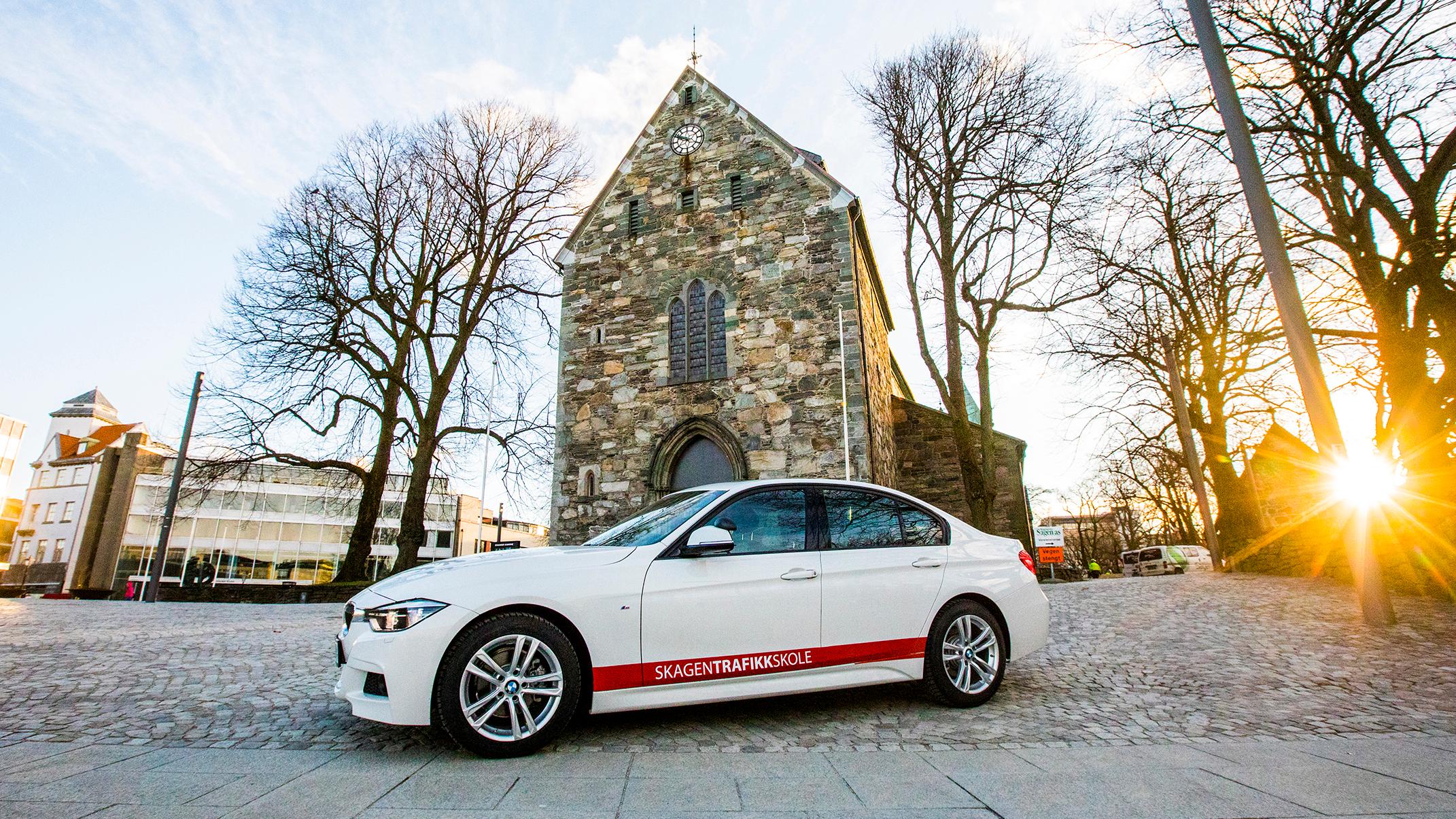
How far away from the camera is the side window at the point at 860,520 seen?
4559 millimetres

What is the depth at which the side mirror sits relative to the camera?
12.8ft

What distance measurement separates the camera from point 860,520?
4691 mm

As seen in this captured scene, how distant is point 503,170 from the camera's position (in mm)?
21188

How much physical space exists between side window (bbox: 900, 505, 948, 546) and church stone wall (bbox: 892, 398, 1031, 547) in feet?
44.6

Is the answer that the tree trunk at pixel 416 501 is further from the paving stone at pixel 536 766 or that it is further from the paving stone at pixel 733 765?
the paving stone at pixel 733 765

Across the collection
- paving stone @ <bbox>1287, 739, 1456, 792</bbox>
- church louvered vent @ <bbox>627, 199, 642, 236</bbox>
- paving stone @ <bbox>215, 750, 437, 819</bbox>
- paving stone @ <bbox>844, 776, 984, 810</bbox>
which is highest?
church louvered vent @ <bbox>627, 199, 642, 236</bbox>

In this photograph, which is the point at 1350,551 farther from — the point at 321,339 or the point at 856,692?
the point at 321,339

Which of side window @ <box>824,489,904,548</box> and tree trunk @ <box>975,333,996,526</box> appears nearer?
side window @ <box>824,489,904,548</box>

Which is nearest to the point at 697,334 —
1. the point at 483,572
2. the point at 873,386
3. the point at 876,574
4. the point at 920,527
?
the point at 873,386

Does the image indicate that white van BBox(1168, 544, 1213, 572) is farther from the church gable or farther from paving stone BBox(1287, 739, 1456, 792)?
paving stone BBox(1287, 739, 1456, 792)

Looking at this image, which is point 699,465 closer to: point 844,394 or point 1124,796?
point 844,394

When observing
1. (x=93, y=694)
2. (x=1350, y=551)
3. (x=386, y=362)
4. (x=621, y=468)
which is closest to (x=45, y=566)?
(x=386, y=362)

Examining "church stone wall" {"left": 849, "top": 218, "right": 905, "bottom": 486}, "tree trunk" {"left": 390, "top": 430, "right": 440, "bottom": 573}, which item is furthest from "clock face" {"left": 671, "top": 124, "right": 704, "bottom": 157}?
"tree trunk" {"left": 390, "top": 430, "right": 440, "bottom": 573}

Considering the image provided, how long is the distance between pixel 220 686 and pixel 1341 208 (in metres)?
15.7
